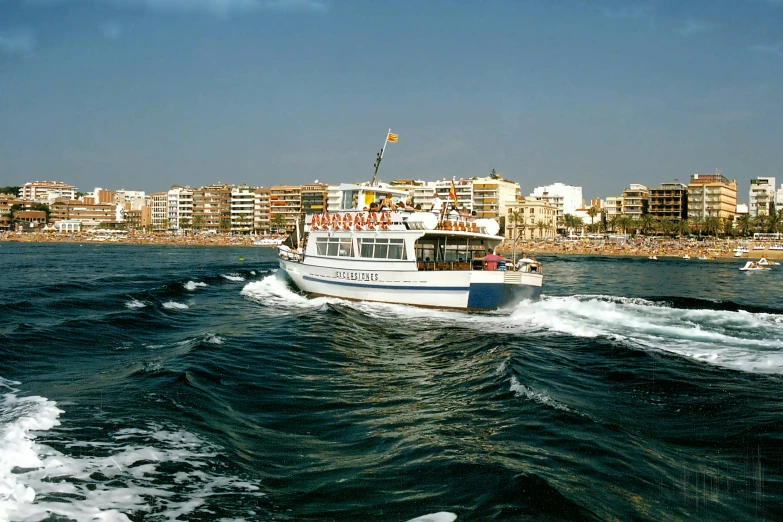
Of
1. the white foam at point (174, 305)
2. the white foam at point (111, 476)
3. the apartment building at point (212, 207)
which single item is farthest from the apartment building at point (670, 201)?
the white foam at point (111, 476)

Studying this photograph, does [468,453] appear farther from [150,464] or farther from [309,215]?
[309,215]

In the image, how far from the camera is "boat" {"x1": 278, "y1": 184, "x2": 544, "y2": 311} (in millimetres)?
26109

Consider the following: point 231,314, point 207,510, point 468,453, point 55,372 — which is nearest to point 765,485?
point 468,453

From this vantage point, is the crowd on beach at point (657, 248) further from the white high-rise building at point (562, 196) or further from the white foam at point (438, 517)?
the white foam at point (438, 517)

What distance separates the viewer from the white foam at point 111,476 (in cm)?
778

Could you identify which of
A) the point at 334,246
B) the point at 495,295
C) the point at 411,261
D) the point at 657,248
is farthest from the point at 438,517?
the point at 657,248

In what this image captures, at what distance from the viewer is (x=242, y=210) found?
180 metres

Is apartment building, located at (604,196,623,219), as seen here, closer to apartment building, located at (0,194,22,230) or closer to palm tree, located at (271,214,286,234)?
palm tree, located at (271,214,286,234)

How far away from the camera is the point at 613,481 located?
895 cm

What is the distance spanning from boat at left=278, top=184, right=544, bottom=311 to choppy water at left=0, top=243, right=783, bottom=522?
3.17m

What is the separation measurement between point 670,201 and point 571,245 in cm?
3902

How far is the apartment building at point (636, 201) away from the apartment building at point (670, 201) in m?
3.81

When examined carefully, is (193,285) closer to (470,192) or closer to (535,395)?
(535,395)

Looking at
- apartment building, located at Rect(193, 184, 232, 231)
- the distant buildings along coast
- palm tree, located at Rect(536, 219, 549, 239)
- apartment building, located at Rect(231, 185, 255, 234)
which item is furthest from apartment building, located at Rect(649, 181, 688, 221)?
apartment building, located at Rect(193, 184, 232, 231)
